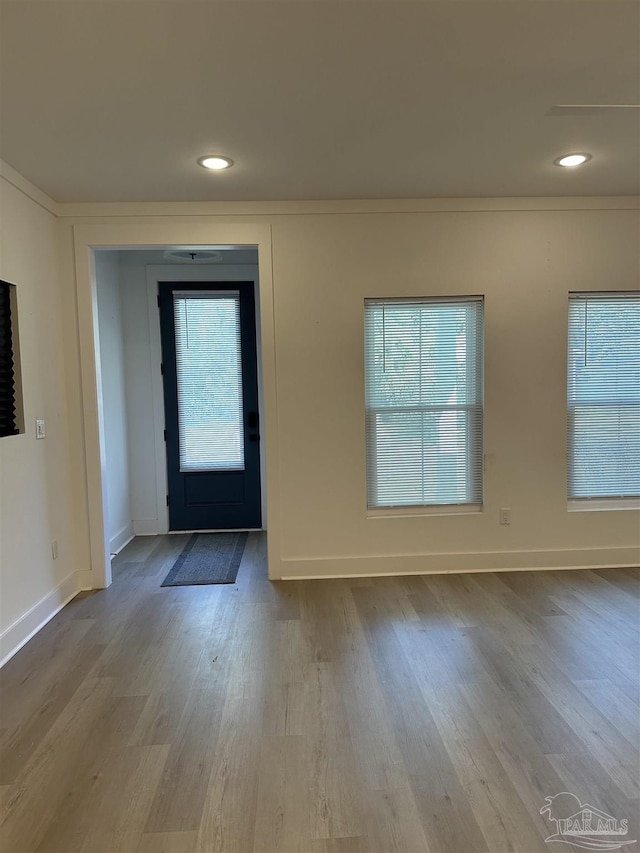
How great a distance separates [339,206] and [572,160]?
55.2 inches

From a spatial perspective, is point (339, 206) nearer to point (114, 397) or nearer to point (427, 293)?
point (427, 293)

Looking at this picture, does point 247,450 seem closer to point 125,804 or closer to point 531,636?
point 531,636

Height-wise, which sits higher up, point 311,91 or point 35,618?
point 311,91

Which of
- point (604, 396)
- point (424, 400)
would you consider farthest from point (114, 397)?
point (604, 396)

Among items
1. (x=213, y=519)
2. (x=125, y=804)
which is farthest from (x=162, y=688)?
(x=213, y=519)

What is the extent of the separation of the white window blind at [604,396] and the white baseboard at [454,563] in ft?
1.46

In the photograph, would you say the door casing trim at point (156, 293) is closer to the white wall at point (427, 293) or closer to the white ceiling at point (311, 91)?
the white wall at point (427, 293)

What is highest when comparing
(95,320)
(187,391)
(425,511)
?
(95,320)

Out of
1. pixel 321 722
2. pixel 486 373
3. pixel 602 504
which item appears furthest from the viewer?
pixel 602 504

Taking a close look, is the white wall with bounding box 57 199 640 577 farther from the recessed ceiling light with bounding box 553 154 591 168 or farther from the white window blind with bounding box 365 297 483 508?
the recessed ceiling light with bounding box 553 154 591 168

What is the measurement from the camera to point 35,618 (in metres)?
2.70

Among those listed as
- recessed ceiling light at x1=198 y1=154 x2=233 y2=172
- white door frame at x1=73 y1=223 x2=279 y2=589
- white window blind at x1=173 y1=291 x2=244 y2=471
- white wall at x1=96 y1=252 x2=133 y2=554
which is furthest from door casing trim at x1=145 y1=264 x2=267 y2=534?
recessed ceiling light at x1=198 y1=154 x2=233 y2=172

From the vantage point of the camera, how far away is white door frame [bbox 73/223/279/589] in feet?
10.3

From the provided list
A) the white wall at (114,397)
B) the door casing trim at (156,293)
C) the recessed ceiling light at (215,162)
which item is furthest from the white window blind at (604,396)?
the white wall at (114,397)
